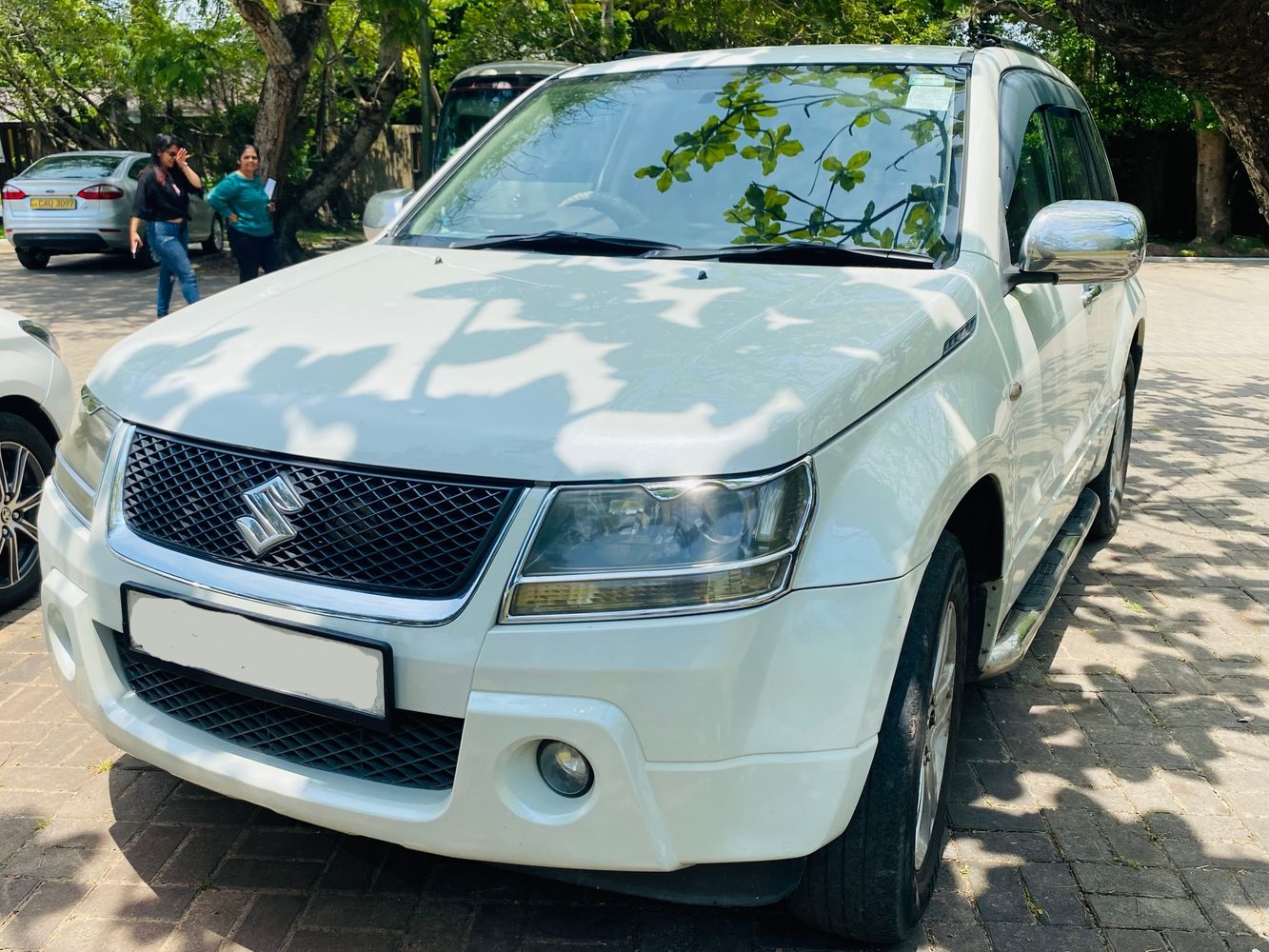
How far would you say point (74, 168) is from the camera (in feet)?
57.9

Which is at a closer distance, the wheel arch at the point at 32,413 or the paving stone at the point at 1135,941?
the paving stone at the point at 1135,941

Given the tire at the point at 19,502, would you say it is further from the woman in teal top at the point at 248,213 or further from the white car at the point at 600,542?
the woman in teal top at the point at 248,213

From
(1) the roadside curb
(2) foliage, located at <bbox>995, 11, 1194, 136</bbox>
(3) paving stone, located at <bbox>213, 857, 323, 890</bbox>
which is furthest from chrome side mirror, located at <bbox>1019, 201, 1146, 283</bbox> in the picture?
(2) foliage, located at <bbox>995, 11, 1194, 136</bbox>

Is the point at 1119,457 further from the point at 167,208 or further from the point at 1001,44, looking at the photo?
the point at 167,208

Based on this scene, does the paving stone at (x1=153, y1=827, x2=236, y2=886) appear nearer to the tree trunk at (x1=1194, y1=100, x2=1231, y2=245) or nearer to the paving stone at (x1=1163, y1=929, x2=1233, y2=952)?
the paving stone at (x1=1163, y1=929, x2=1233, y2=952)

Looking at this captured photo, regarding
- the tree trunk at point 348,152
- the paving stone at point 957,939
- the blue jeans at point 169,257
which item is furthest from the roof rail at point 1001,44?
the tree trunk at point 348,152

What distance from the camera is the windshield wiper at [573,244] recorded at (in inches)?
139

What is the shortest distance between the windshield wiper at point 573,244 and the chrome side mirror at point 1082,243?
98 cm

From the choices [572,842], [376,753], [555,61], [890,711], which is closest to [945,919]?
[890,711]

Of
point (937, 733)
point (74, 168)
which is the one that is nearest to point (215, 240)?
point (74, 168)

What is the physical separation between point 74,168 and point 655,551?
1796 cm

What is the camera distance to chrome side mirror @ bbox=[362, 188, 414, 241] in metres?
4.30

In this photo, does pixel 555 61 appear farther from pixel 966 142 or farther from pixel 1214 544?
pixel 966 142

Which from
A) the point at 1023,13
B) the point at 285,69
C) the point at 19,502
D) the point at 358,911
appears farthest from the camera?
the point at 1023,13
